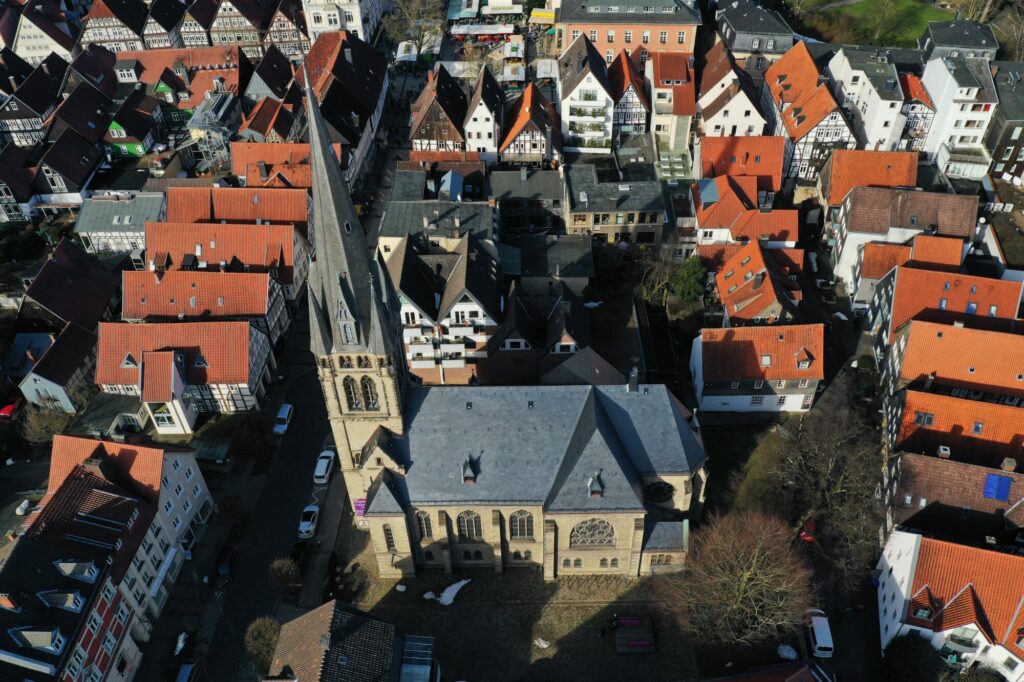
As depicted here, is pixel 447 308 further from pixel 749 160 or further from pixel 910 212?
pixel 910 212

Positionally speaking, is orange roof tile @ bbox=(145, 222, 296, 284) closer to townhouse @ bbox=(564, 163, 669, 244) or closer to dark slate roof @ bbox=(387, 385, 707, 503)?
townhouse @ bbox=(564, 163, 669, 244)

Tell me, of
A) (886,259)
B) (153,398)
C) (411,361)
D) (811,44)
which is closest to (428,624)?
(411,361)

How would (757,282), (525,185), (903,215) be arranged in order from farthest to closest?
1. (525,185)
2. (903,215)
3. (757,282)

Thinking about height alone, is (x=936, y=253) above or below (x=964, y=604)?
above

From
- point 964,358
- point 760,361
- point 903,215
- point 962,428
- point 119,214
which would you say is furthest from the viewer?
point 119,214

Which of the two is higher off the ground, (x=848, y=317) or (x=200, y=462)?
(x=848, y=317)

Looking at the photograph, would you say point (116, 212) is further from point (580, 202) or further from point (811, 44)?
point (811, 44)

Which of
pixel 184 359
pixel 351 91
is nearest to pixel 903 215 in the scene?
pixel 351 91
